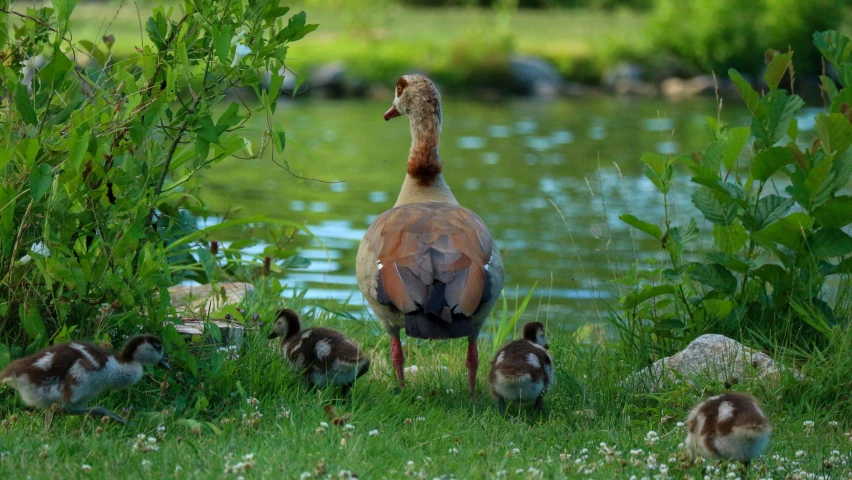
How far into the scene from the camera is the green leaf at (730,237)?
7.06 m

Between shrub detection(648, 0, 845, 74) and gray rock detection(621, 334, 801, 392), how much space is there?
36.6 metres

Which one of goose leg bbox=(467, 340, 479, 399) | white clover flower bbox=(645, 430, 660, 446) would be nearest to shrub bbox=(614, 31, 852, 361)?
goose leg bbox=(467, 340, 479, 399)

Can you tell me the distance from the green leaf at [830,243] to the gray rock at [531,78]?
34.0 metres

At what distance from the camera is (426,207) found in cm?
677

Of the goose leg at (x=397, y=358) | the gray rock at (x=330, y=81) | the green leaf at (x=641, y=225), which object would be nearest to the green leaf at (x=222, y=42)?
the goose leg at (x=397, y=358)

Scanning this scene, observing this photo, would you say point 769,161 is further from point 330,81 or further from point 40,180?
point 330,81

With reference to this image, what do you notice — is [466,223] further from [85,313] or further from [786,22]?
[786,22]

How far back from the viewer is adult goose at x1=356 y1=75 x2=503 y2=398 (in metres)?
5.91

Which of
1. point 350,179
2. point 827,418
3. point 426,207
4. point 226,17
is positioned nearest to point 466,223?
point 426,207

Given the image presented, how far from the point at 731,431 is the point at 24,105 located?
381cm

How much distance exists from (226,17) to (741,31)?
39470 millimetres

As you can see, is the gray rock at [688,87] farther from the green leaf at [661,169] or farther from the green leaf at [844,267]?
the green leaf at [661,169]

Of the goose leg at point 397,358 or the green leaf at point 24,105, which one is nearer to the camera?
the green leaf at point 24,105

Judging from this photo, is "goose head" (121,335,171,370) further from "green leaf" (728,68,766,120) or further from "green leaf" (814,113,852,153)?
"green leaf" (814,113,852,153)
